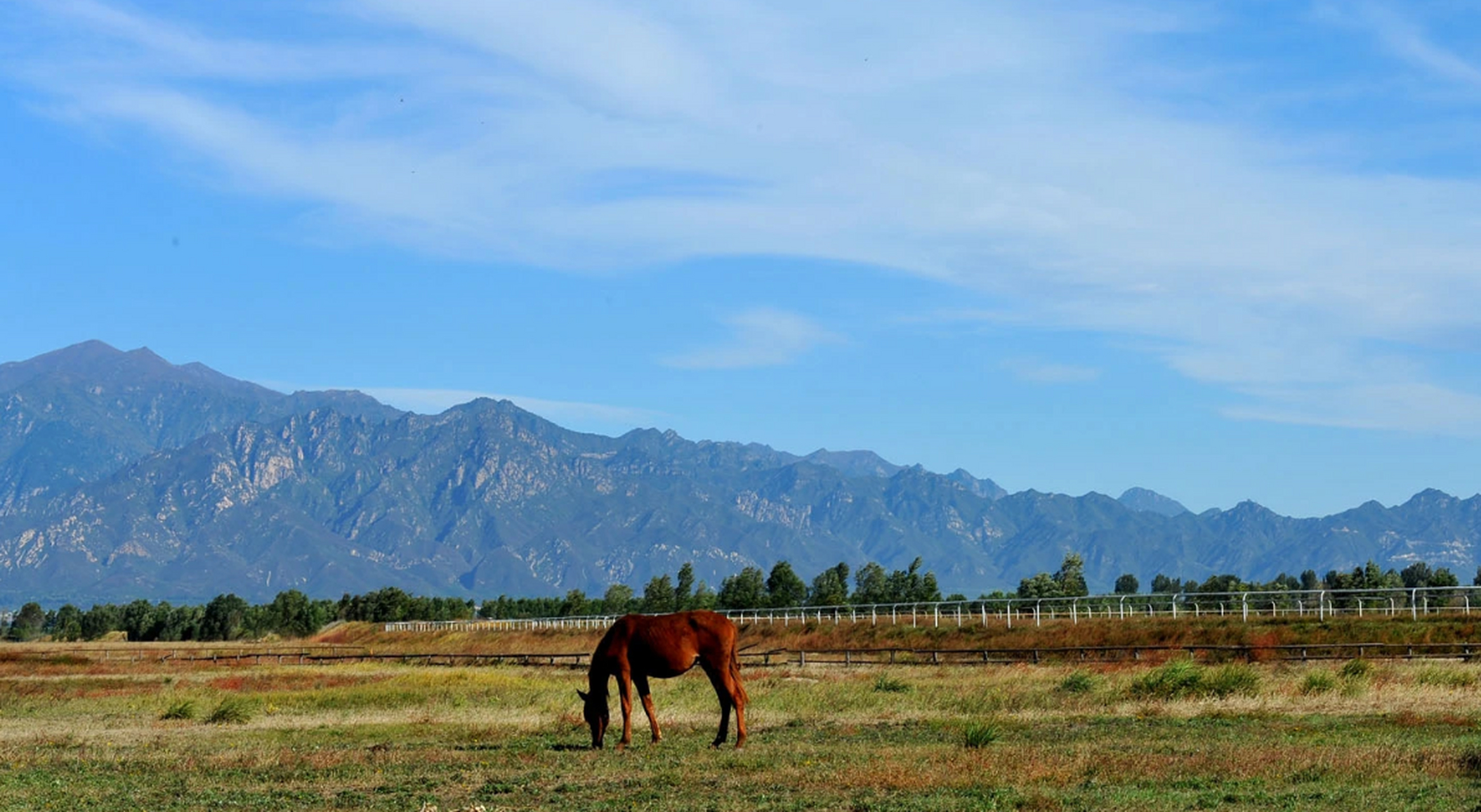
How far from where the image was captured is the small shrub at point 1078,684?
1521 inches

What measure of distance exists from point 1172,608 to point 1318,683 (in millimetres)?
38888

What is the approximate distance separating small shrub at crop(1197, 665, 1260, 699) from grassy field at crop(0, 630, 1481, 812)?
0.08 metres

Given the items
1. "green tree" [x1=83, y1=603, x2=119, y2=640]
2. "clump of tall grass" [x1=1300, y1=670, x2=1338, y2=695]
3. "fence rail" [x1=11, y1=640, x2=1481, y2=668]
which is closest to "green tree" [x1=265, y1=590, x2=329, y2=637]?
"green tree" [x1=83, y1=603, x2=119, y2=640]

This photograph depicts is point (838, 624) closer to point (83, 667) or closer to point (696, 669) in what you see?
point (696, 669)

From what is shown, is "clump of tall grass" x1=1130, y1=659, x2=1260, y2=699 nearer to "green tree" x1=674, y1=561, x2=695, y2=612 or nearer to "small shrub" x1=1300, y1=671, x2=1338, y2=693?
"small shrub" x1=1300, y1=671, x2=1338, y2=693

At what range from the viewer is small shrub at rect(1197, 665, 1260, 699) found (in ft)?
118

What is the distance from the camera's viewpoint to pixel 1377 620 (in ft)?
200

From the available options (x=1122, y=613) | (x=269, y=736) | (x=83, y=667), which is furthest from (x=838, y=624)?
(x=269, y=736)

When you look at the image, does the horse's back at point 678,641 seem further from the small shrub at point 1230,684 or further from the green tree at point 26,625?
the green tree at point 26,625

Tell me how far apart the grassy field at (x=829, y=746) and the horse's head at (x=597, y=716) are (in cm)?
61

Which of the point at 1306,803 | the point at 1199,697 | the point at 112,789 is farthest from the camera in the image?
the point at 1199,697

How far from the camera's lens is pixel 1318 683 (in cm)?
3641

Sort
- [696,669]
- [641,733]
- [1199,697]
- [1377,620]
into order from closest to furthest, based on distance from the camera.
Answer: [641,733] → [1199,697] → [696,669] → [1377,620]

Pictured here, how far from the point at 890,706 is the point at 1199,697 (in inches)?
301
